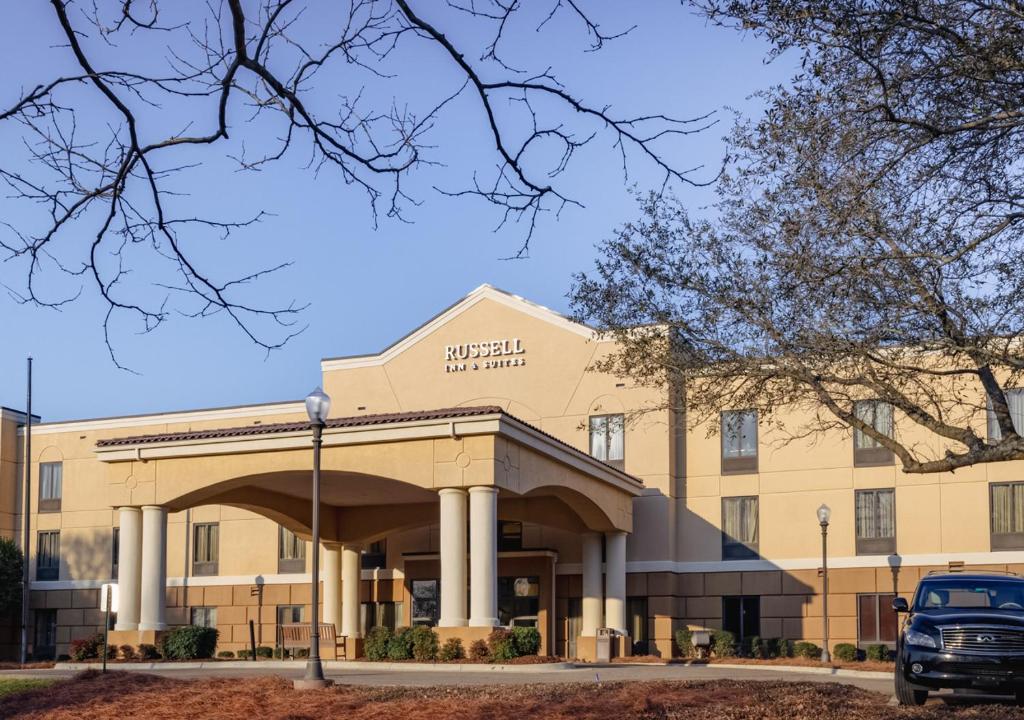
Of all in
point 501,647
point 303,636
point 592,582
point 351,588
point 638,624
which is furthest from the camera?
point 638,624

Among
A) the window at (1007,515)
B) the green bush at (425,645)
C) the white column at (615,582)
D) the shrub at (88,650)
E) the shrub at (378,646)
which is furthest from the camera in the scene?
the white column at (615,582)

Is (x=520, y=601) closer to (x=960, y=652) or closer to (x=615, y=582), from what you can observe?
(x=615, y=582)

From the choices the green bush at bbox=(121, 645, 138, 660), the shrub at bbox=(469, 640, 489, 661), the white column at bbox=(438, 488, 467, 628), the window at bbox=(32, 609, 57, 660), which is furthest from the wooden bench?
the window at bbox=(32, 609, 57, 660)

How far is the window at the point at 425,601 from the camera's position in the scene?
42375 millimetres

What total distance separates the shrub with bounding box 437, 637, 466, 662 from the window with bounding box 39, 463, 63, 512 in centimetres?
2792

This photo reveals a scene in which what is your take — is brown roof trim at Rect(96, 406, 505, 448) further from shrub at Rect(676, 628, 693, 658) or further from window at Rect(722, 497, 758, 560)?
window at Rect(722, 497, 758, 560)

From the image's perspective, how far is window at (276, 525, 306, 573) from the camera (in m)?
45.6

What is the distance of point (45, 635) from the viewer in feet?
164

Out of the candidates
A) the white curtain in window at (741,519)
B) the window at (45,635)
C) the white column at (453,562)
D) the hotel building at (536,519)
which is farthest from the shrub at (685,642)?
the window at (45,635)

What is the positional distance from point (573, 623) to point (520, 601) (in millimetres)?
1893

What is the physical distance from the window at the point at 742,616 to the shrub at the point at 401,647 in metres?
15.3

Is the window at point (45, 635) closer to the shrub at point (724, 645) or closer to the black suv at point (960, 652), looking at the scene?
the shrub at point (724, 645)

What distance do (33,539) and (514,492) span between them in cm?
2862

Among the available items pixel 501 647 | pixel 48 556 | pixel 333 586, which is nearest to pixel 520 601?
pixel 333 586
